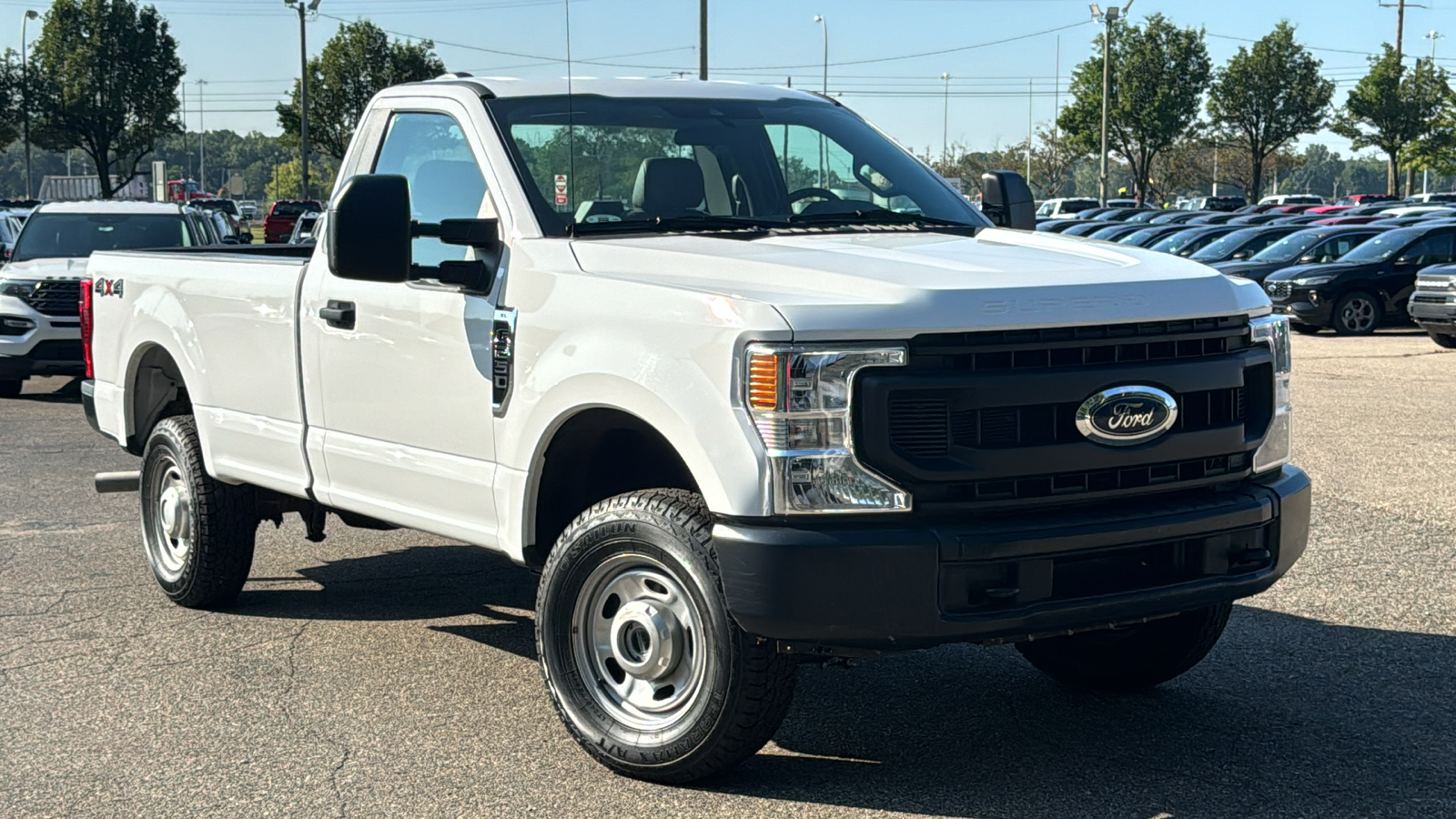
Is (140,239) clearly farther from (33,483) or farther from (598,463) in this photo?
(598,463)

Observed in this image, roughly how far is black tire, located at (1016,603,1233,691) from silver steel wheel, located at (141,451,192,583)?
11.8ft

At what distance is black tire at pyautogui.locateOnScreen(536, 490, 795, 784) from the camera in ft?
14.5

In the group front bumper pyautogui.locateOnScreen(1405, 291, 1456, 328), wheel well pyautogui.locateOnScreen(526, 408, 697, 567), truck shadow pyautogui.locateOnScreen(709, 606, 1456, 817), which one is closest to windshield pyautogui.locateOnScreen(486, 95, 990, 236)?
wheel well pyautogui.locateOnScreen(526, 408, 697, 567)

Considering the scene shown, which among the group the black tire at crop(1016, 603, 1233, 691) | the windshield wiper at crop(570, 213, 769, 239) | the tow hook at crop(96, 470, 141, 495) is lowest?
the black tire at crop(1016, 603, 1233, 691)

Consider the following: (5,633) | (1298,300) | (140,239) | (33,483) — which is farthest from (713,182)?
(1298,300)

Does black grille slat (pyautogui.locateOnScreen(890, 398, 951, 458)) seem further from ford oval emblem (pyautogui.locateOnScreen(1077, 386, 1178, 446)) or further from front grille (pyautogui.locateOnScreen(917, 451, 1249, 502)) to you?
ford oval emblem (pyautogui.locateOnScreen(1077, 386, 1178, 446))

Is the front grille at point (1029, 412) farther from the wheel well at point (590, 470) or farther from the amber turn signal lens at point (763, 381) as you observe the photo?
the wheel well at point (590, 470)

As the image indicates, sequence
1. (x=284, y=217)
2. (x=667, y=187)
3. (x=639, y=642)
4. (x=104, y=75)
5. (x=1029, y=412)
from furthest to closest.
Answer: (x=104, y=75), (x=284, y=217), (x=667, y=187), (x=639, y=642), (x=1029, y=412)

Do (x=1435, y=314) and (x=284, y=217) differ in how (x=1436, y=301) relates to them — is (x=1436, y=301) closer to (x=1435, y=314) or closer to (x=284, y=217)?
(x=1435, y=314)

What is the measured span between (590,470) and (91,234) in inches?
521

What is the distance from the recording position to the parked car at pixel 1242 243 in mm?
27891

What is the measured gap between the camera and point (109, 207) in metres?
16.8

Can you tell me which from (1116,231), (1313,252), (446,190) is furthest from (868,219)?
(1116,231)

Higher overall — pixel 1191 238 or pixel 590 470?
pixel 1191 238
